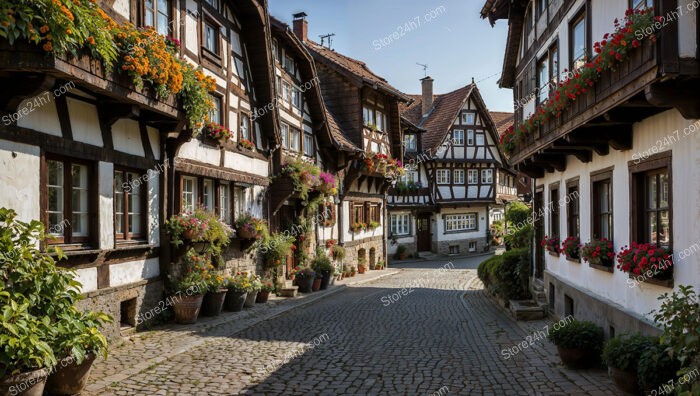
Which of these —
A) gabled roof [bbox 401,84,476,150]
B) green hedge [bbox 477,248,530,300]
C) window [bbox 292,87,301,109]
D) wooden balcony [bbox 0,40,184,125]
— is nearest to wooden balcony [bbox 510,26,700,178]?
green hedge [bbox 477,248,530,300]

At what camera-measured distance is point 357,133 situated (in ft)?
79.6

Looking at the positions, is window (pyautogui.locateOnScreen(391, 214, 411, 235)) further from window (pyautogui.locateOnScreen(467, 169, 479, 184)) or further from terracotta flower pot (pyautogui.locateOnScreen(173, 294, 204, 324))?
terracotta flower pot (pyautogui.locateOnScreen(173, 294, 204, 324))

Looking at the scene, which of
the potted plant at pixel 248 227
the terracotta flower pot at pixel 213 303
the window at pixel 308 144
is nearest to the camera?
the terracotta flower pot at pixel 213 303

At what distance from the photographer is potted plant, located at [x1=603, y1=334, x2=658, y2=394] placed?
256 inches

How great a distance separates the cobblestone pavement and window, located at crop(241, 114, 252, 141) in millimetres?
5080

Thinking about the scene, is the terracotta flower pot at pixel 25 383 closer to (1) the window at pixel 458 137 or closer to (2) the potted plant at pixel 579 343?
(2) the potted plant at pixel 579 343

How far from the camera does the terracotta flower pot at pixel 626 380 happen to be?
6.56 meters

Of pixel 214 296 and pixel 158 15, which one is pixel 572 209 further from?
pixel 158 15

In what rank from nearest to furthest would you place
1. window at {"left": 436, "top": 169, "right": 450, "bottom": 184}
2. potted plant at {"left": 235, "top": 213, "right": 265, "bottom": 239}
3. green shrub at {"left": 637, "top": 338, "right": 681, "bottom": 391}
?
green shrub at {"left": 637, "top": 338, "right": 681, "bottom": 391} < potted plant at {"left": 235, "top": 213, "right": 265, "bottom": 239} < window at {"left": 436, "top": 169, "right": 450, "bottom": 184}

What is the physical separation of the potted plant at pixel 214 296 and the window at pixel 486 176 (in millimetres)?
28207

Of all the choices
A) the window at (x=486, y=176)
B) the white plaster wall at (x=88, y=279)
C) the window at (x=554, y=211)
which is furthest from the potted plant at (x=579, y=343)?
the window at (x=486, y=176)

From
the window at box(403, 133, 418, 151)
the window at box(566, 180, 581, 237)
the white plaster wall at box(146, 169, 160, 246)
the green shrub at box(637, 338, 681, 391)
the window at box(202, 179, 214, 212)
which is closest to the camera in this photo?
the green shrub at box(637, 338, 681, 391)

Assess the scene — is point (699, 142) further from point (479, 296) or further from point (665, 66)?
point (479, 296)

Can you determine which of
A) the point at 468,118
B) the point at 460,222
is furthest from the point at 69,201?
the point at 460,222
